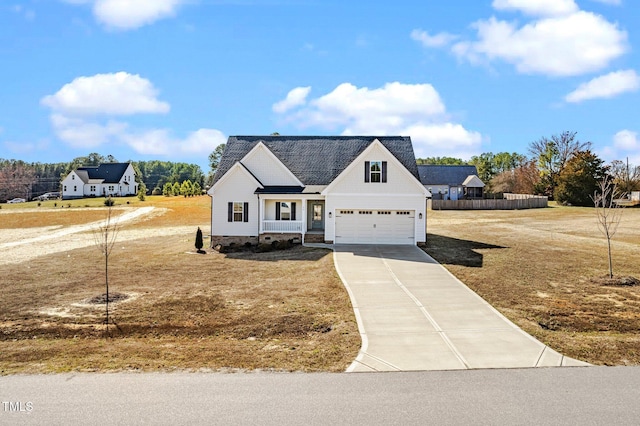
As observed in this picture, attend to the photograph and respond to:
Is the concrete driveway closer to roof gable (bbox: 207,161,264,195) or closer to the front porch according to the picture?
the front porch

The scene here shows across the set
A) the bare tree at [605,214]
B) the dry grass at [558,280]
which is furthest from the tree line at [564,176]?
the dry grass at [558,280]

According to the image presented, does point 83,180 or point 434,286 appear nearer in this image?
point 434,286

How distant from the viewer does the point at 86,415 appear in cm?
738

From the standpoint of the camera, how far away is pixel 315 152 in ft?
108

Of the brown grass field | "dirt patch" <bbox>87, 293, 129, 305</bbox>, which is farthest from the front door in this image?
"dirt patch" <bbox>87, 293, 129, 305</bbox>

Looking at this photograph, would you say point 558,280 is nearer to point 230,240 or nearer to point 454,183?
point 230,240

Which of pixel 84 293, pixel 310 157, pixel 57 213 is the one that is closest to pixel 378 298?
pixel 84 293

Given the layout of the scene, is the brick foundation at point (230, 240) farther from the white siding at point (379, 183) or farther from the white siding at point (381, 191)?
the white siding at point (379, 183)

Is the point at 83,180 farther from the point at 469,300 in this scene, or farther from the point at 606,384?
the point at 606,384

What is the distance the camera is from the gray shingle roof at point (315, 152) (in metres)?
31.4

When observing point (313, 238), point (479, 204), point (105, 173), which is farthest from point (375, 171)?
point (105, 173)

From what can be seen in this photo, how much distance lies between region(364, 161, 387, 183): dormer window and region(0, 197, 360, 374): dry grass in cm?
722

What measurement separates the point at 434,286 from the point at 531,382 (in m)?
8.39

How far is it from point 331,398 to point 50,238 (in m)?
40.2
